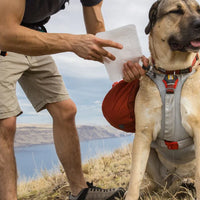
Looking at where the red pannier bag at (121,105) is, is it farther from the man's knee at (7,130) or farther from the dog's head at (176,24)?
the man's knee at (7,130)

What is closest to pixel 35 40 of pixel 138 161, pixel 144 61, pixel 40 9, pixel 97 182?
pixel 40 9

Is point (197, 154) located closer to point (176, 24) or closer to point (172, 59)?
point (172, 59)

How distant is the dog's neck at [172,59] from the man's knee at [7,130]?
60.9 inches

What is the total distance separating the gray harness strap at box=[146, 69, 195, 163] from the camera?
7.80 ft

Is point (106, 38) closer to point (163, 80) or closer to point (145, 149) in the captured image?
point (163, 80)

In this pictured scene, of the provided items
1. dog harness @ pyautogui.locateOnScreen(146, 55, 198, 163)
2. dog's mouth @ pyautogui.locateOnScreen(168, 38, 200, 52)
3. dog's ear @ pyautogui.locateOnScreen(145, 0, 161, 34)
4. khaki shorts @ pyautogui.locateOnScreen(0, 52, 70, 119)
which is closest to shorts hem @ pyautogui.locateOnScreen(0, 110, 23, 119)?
khaki shorts @ pyautogui.locateOnScreen(0, 52, 70, 119)

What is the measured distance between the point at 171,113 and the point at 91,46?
2.65 ft

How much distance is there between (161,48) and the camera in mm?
2578

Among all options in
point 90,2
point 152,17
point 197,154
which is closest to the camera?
point 197,154

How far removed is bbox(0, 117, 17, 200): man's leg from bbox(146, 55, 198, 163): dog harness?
1.47m

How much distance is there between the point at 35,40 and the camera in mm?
2490

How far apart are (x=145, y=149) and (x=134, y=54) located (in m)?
→ 0.76

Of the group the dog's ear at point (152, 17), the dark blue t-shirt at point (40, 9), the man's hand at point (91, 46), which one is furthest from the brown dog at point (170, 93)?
the dark blue t-shirt at point (40, 9)

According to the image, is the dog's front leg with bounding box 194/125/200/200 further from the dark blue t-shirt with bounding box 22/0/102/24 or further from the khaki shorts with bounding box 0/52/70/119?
the dark blue t-shirt with bounding box 22/0/102/24
